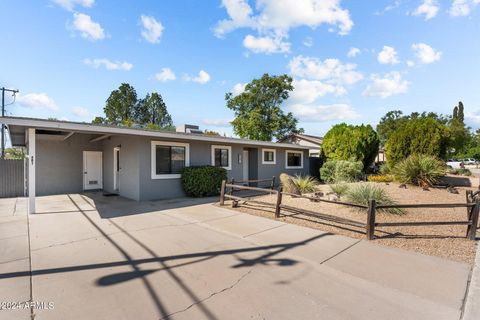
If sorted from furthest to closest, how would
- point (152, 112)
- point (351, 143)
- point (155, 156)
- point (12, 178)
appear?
point (152, 112) < point (351, 143) < point (12, 178) < point (155, 156)

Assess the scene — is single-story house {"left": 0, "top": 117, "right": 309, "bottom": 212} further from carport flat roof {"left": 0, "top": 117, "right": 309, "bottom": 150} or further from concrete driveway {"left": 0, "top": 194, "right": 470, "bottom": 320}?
concrete driveway {"left": 0, "top": 194, "right": 470, "bottom": 320}

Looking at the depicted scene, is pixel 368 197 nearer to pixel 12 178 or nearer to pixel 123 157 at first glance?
pixel 123 157

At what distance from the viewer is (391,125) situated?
45.1 m

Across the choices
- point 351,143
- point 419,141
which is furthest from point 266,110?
point 419,141

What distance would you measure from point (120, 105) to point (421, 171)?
38.4 meters

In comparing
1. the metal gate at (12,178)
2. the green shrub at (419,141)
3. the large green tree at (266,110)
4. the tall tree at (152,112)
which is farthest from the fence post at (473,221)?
the tall tree at (152,112)

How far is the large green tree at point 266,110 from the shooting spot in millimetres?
31136

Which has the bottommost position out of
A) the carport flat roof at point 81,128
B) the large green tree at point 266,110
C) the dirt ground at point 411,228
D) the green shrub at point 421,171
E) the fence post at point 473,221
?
the dirt ground at point 411,228

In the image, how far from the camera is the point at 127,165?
33.6ft

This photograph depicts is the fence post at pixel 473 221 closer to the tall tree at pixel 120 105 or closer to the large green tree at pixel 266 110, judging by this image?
the large green tree at pixel 266 110

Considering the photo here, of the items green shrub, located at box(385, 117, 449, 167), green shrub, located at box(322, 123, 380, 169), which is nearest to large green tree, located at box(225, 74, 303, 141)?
green shrub, located at box(322, 123, 380, 169)

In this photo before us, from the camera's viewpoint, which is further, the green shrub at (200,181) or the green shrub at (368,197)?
the green shrub at (200,181)

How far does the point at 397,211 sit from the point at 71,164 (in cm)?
1356

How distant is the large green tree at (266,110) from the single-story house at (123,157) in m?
16.4
